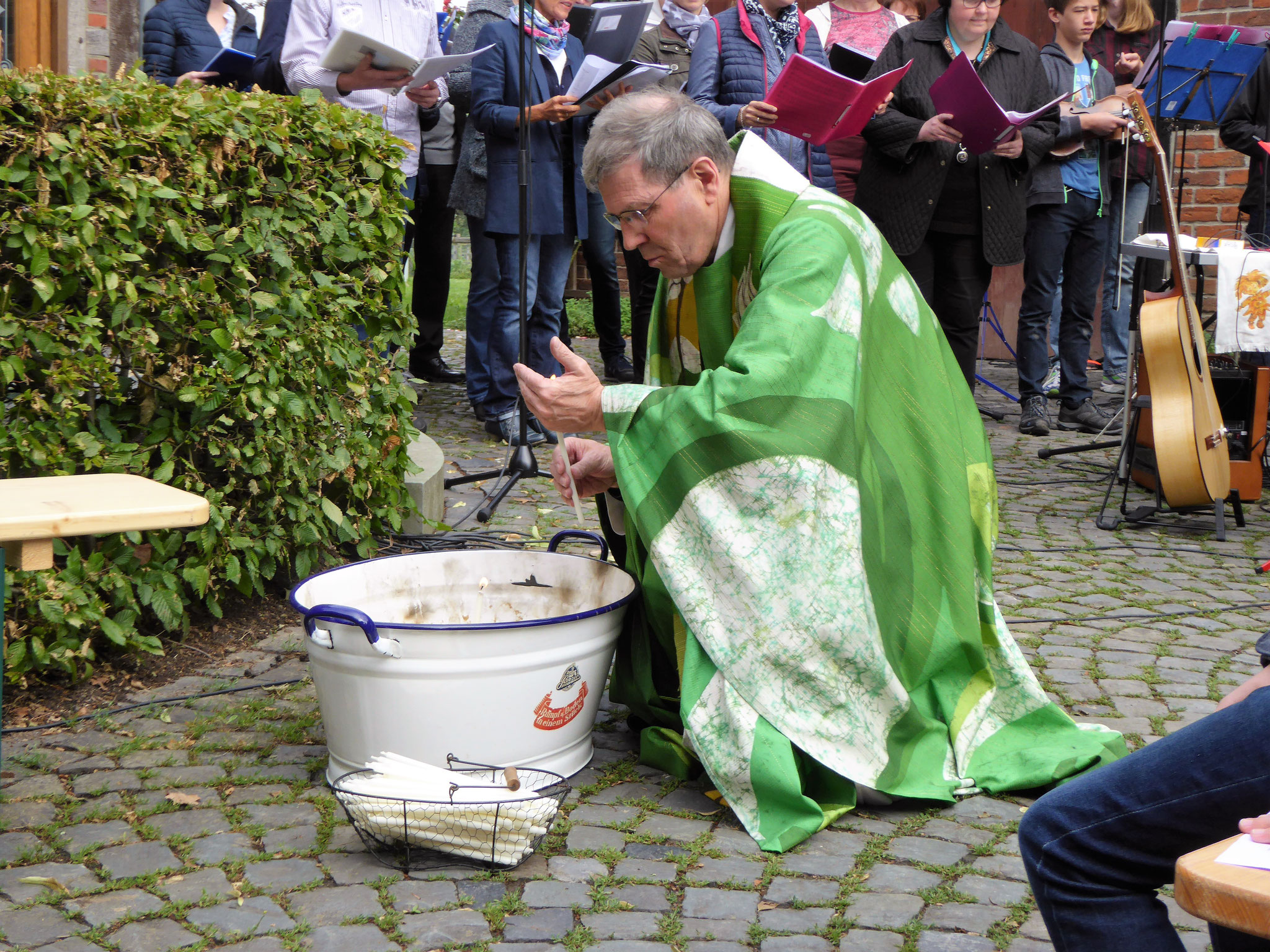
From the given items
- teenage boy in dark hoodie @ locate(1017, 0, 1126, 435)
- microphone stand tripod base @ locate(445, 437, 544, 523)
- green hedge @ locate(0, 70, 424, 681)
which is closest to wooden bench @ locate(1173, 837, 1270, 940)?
green hedge @ locate(0, 70, 424, 681)

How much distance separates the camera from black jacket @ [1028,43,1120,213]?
676cm

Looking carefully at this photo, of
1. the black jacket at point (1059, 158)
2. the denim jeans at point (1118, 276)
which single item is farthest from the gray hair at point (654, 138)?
the denim jeans at point (1118, 276)

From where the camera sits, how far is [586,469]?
2916mm

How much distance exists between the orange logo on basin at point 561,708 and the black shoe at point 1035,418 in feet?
16.0

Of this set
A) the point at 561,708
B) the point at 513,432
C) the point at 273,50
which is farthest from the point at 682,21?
the point at 561,708

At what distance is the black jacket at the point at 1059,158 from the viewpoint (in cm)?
676

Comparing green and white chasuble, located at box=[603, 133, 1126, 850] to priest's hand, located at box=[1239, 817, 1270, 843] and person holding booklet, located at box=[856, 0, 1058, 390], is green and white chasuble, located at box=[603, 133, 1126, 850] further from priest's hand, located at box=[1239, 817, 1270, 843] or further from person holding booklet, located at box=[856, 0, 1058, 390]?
person holding booklet, located at box=[856, 0, 1058, 390]

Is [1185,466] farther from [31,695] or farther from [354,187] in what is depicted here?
[31,695]

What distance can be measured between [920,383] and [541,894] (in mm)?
1378

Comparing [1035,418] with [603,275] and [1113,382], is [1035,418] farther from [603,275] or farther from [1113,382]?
[603,275]

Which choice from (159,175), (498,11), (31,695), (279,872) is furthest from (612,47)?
(279,872)

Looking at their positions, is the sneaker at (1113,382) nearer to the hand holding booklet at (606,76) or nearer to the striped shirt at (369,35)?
the hand holding booklet at (606,76)

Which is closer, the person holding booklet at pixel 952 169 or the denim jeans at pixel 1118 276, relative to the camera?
the person holding booklet at pixel 952 169

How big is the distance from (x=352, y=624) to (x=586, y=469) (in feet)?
2.34
